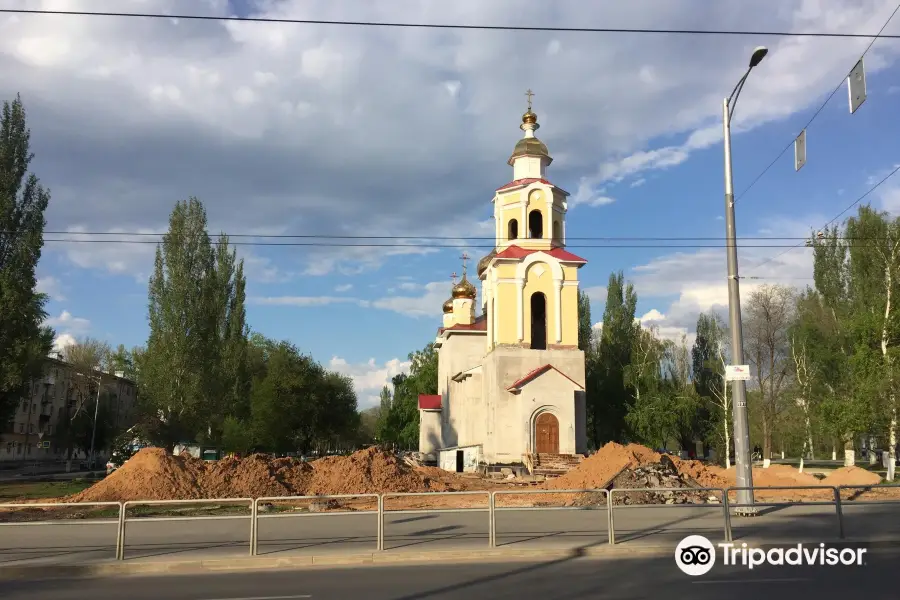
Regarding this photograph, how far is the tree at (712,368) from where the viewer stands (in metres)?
46.0

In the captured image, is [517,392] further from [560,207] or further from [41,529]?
[41,529]

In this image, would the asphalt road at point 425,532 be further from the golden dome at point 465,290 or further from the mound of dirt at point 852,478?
the golden dome at point 465,290

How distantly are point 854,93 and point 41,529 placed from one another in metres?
18.8

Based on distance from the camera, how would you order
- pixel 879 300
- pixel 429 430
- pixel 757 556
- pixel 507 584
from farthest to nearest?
pixel 429 430 < pixel 879 300 < pixel 757 556 < pixel 507 584

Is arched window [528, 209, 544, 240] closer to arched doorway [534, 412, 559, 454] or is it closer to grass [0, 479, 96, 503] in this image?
arched doorway [534, 412, 559, 454]

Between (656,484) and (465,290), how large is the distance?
34.1m

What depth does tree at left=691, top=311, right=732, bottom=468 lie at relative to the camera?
45969mm

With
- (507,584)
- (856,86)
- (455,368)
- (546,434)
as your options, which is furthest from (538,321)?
(507,584)

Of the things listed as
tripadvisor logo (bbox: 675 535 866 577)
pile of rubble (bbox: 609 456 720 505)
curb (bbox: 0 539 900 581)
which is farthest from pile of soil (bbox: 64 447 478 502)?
tripadvisor logo (bbox: 675 535 866 577)

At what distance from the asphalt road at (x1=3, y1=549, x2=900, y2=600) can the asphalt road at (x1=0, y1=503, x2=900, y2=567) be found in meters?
1.31

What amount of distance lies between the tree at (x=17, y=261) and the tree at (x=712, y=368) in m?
37.8

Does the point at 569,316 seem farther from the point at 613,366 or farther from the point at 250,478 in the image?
the point at 250,478

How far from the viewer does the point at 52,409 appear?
8088cm

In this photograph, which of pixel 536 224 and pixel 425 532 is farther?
pixel 536 224
